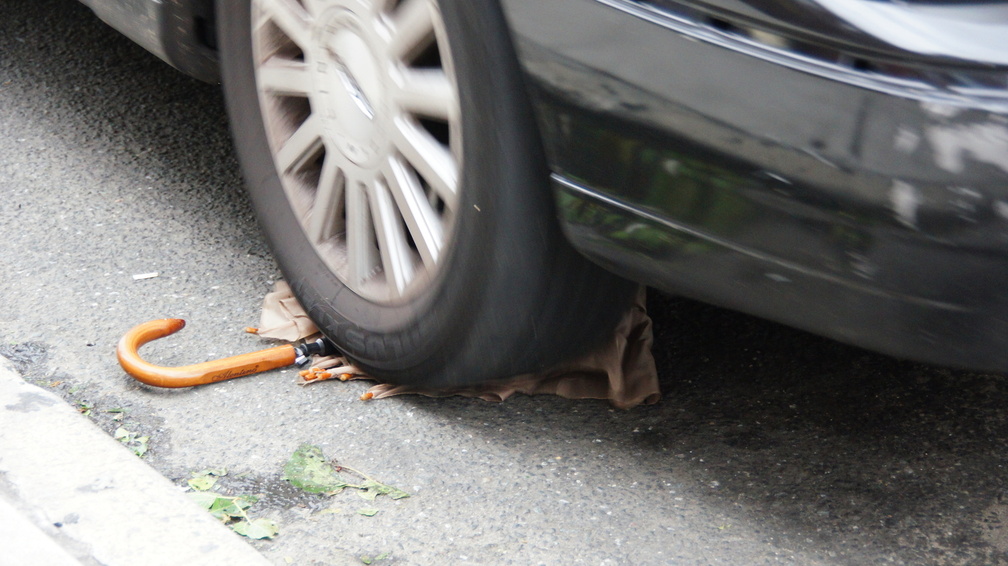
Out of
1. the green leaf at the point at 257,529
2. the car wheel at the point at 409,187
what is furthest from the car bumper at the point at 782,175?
the green leaf at the point at 257,529

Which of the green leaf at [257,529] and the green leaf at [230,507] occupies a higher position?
the green leaf at [230,507]

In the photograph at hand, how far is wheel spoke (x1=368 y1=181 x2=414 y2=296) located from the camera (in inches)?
80.0

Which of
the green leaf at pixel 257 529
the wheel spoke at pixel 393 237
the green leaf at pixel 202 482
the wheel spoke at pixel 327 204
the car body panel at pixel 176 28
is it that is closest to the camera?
the green leaf at pixel 257 529

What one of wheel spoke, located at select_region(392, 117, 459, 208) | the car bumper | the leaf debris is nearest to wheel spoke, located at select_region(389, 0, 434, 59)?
wheel spoke, located at select_region(392, 117, 459, 208)

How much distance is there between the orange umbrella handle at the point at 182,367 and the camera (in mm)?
2154

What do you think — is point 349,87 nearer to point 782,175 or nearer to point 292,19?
point 292,19

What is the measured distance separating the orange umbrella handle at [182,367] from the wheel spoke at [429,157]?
600mm

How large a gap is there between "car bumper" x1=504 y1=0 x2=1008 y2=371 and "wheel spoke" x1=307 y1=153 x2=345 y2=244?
65 cm

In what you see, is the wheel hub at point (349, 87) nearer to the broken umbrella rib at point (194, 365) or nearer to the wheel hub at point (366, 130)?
the wheel hub at point (366, 130)

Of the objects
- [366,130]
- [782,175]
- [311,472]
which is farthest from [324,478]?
[782,175]

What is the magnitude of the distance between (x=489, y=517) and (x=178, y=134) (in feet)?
5.97

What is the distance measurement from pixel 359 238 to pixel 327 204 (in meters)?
0.12

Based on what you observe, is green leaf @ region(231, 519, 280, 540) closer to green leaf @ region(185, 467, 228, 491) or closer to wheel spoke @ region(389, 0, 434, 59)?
green leaf @ region(185, 467, 228, 491)

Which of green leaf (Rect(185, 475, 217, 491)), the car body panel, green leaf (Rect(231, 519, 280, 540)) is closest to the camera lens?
green leaf (Rect(231, 519, 280, 540))
